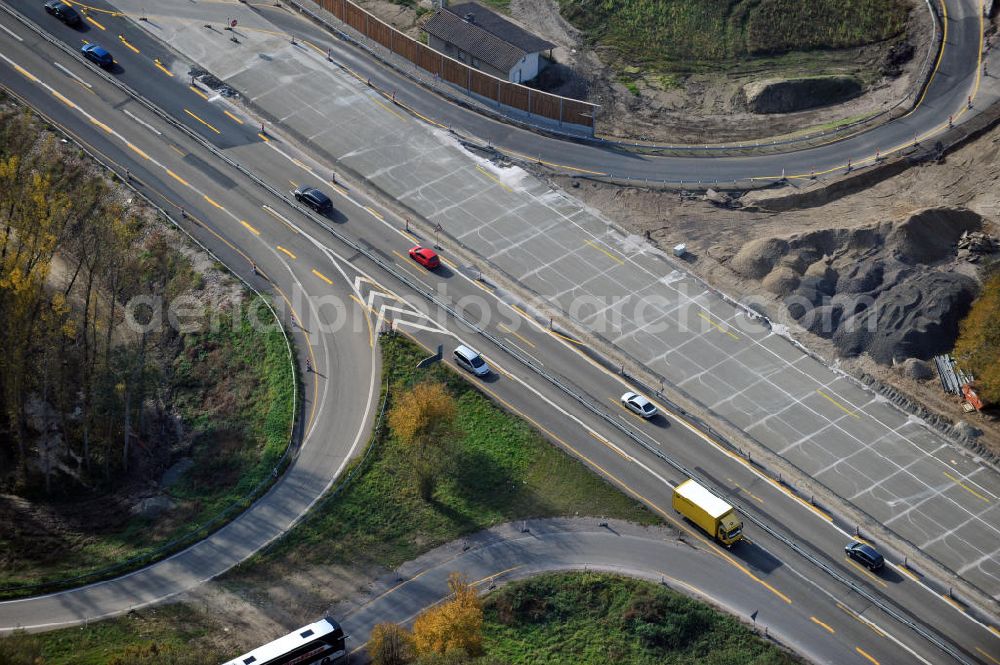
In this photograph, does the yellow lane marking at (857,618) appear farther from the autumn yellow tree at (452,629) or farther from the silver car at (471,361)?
the silver car at (471,361)

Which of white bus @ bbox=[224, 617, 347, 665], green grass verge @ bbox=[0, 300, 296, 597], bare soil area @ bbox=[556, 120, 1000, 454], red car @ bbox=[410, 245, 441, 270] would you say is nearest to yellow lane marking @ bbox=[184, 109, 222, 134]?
green grass verge @ bbox=[0, 300, 296, 597]

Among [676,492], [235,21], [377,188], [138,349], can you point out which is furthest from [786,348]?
[235,21]

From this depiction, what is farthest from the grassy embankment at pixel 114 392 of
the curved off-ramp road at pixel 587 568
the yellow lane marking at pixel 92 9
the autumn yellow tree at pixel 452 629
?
the yellow lane marking at pixel 92 9

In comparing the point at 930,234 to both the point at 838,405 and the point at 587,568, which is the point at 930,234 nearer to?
the point at 838,405

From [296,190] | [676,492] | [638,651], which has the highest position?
[296,190]

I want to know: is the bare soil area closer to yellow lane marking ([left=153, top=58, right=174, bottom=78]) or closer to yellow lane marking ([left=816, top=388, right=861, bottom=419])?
yellow lane marking ([left=816, top=388, right=861, bottom=419])

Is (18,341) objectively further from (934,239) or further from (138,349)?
(934,239)

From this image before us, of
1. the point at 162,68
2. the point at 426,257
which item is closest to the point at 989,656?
the point at 426,257
